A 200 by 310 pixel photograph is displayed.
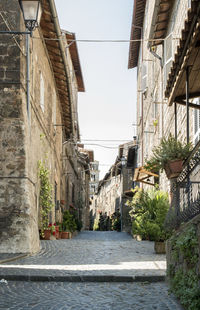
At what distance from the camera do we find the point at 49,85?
17.2 metres

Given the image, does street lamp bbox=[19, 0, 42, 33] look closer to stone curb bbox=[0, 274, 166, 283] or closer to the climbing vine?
stone curb bbox=[0, 274, 166, 283]

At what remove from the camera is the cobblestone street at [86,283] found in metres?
5.65

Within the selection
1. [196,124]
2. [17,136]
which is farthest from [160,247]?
[17,136]

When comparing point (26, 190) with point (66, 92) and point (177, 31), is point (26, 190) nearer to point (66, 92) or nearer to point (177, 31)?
point (177, 31)

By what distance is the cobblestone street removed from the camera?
5.65 m

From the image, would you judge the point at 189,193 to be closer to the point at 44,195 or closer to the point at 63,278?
the point at 63,278

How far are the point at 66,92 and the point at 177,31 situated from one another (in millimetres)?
7837

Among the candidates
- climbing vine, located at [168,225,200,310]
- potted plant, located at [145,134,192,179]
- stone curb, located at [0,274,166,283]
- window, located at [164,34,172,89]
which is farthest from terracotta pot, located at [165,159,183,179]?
window, located at [164,34,172,89]

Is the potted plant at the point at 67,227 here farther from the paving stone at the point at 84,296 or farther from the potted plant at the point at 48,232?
the paving stone at the point at 84,296

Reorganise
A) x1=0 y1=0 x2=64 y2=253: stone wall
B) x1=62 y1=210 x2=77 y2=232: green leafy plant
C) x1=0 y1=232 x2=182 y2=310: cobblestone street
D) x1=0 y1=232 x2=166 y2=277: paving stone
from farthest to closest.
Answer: x1=62 y1=210 x2=77 y2=232: green leafy plant, x1=0 y1=0 x2=64 y2=253: stone wall, x1=0 y1=232 x2=166 y2=277: paving stone, x1=0 y1=232 x2=182 y2=310: cobblestone street

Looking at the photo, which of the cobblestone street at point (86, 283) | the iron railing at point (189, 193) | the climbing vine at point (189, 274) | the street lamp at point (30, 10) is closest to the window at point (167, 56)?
the street lamp at point (30, 10)

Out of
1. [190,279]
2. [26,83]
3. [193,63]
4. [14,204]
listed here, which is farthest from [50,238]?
[190,279]

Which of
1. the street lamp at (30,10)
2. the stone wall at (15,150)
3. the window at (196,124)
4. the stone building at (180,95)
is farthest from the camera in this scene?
the stone wall at (15,150)

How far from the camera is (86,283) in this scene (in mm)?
7293
